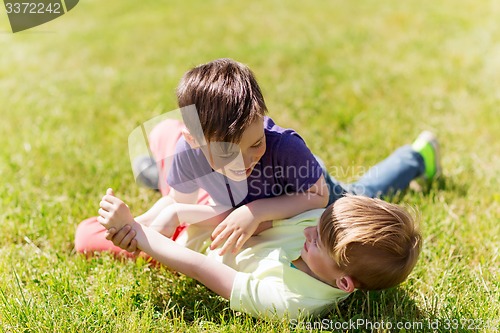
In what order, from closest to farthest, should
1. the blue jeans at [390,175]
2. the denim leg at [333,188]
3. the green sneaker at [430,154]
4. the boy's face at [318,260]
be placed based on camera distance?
the boy's face at [318,260] < the denim leg at [333,188] < the blue jeans at [390,175] < the green sneaker at [430,154]

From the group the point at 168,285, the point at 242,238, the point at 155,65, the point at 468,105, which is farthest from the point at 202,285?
the point at 155,65

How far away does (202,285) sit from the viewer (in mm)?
2809

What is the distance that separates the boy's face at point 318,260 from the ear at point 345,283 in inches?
0.7

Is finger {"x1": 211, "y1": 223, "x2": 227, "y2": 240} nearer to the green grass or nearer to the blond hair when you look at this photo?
the green grass

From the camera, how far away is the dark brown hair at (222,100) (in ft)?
7.84

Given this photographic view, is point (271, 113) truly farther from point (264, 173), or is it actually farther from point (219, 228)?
point (219, 228)

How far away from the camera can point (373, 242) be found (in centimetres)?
232

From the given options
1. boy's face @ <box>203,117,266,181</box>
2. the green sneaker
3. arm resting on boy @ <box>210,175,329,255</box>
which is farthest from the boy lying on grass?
the green sneaker

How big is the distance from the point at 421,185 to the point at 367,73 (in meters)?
2.05

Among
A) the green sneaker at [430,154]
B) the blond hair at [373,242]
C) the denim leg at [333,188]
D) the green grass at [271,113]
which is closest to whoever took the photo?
the blond hair at [373,242]

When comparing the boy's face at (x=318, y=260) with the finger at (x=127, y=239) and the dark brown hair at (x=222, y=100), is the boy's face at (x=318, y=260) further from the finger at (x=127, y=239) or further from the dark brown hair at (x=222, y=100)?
the finger at (x=127, y=239)

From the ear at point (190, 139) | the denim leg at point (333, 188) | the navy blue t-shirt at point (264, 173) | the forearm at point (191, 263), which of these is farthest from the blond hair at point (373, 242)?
the denim leg at point (333, 188)

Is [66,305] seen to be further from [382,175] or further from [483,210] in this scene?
[483,210]

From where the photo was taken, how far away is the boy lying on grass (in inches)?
93.2
